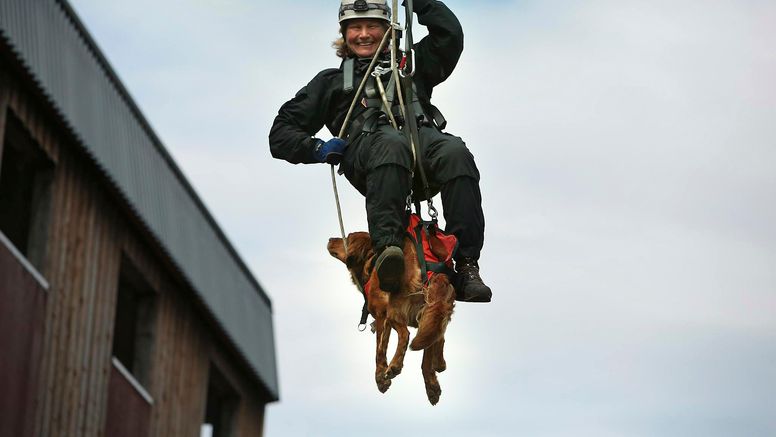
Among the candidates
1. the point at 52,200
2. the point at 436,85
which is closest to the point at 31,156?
the point at 52,200

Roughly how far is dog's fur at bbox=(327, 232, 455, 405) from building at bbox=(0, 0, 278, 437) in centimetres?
552

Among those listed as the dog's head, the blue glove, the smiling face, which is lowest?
the dog's head

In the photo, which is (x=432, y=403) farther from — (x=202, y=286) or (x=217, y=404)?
(x=217, y=404)

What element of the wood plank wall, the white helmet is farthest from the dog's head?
the wood plank wall

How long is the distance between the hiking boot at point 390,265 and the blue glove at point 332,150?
0.87 metres

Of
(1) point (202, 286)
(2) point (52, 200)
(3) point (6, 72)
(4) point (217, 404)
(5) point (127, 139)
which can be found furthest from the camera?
(4) point (217, 404)

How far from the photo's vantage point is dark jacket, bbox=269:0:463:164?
1348cm

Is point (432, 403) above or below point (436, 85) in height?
below

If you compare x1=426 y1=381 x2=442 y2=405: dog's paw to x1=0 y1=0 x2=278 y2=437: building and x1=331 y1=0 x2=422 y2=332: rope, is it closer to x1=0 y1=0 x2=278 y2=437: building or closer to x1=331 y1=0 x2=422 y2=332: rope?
x1=331 y1=0 x2=422 y2=332: rope

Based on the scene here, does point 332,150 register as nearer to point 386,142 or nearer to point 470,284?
point 386,142

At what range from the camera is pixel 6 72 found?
18625 mm

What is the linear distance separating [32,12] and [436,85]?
21.3ft

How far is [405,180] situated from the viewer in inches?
513

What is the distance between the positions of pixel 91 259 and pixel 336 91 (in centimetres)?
755
